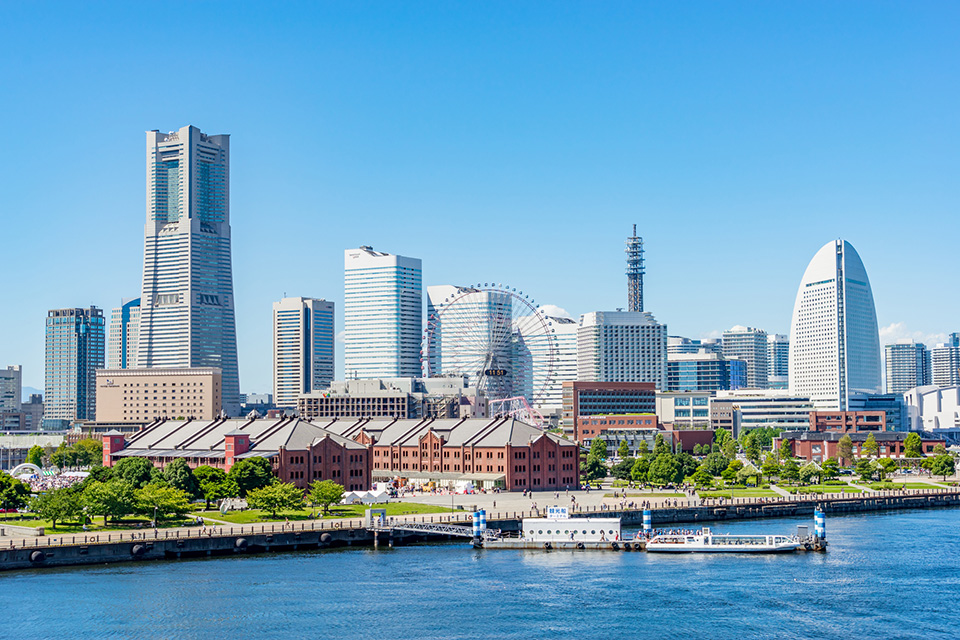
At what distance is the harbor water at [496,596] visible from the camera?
78938 millimetres

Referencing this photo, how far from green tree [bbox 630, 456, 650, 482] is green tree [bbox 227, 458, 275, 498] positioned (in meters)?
58.4

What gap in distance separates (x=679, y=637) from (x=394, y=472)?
110460 millimetres

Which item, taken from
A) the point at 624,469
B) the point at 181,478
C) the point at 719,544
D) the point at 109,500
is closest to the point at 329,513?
the point at 181,478

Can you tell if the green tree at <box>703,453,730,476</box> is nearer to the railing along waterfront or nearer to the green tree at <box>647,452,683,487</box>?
the green tree at <box>647,452,683,487</box>

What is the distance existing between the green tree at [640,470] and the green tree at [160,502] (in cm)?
7504

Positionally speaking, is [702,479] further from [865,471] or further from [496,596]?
[496,596]

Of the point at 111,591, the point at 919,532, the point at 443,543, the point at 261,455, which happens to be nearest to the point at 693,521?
the point at 919,532

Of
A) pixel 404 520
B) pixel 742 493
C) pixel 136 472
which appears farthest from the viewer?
pixel 742 493

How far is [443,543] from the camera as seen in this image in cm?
12075

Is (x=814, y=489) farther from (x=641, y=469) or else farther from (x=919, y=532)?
(x=919, y=532)

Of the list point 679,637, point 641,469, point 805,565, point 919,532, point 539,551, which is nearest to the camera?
point 679,637

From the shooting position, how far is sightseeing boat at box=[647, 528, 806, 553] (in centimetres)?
11162

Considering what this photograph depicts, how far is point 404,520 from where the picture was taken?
416 feet

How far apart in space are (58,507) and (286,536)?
2217 centimetres
